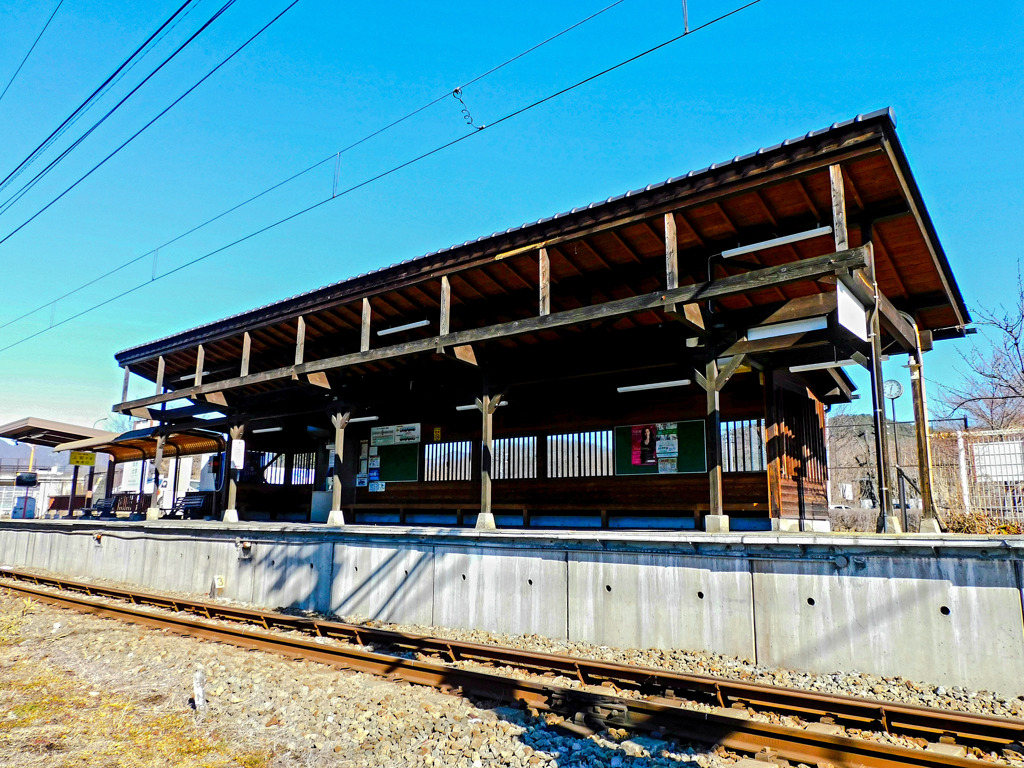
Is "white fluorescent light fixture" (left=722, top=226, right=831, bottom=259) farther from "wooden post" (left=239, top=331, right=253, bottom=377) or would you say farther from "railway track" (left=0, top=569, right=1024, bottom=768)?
"wooden post" (left=239, top=331, right=253, bottom=377)

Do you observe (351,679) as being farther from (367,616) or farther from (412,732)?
(367,616)

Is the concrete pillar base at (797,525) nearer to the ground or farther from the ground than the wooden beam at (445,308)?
nearer to the ground

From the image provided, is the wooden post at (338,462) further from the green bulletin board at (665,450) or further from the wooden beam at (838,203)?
the wooden beam at (838,203)

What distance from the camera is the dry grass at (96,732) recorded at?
506 cm

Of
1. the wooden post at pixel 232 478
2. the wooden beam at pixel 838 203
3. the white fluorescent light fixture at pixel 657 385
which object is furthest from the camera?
the wooden post at pixel 232 478

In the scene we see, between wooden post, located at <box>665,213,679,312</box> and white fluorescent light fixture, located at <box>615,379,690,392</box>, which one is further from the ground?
wooden post, located at <box>665,213,679,312</box>

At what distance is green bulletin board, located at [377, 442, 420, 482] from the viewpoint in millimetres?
16891

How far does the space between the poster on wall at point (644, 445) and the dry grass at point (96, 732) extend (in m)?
9.14

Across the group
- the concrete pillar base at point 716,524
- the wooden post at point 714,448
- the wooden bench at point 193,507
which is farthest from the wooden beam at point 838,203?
the wooden bench at point 193,507

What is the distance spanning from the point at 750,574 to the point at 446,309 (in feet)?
22.1

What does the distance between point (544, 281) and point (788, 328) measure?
3.75 metres

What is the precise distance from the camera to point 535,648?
28.1 ft

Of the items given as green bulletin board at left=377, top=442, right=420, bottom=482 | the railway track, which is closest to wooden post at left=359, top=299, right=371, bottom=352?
green bulletin board at left=377, top=442, right=420, bottom=482

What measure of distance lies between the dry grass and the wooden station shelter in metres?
5.96
